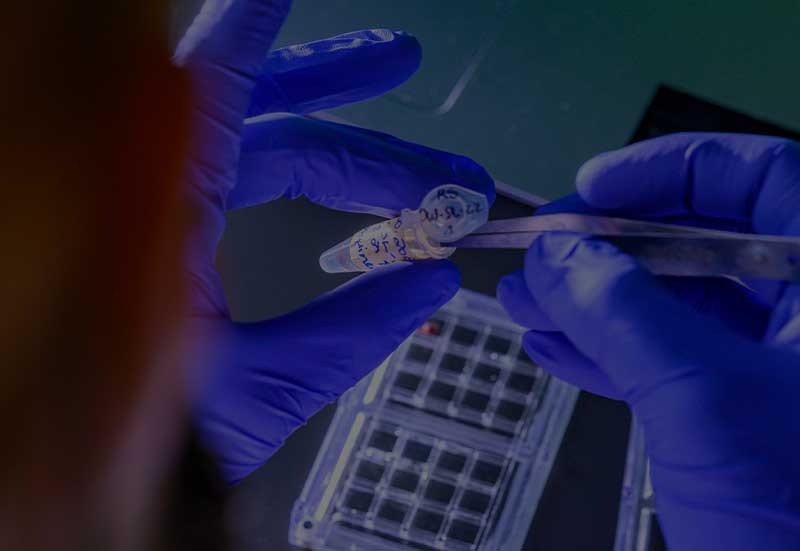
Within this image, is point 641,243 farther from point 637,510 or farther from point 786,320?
point 637,510

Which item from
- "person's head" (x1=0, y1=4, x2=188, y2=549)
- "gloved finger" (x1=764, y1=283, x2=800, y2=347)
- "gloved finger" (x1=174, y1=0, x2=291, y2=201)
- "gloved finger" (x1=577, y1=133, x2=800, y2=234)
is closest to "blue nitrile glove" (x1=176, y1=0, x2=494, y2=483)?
"gloved finger" (x1=174, y1=0, x2=291, y2=201)

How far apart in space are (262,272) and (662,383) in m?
0.78

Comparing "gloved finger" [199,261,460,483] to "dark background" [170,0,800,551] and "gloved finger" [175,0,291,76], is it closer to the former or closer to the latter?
"dark background" [170,0,800,551]

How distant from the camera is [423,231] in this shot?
2.84ft

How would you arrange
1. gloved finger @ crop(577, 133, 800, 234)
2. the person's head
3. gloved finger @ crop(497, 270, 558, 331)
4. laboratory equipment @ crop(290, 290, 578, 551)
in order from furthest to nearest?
1. laboratory equipment @ crop(290, 290, 578, 551)
2. gloved finger @ crop(497, 270, 558, 331)
3. gloved finger @ crop(577, 133, 800, 234)
4. the person's head

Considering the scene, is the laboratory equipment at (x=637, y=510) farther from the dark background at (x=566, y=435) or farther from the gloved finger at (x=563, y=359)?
the gloved finger at (x=563, y=359)

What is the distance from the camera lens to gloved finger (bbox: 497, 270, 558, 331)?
3.07ft

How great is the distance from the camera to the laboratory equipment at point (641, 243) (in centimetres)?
68

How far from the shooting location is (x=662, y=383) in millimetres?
655

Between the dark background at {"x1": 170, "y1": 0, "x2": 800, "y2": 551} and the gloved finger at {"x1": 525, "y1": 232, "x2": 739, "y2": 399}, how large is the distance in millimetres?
429

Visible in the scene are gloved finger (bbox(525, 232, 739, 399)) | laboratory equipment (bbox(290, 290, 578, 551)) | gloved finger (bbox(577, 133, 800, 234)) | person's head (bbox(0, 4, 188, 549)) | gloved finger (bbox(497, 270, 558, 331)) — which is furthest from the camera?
laboratory equipment (bbox(290, 290, 578, 551))

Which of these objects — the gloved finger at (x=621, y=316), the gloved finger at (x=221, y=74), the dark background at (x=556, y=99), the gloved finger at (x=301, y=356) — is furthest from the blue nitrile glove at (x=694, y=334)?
the gloved finger at (x=221, y=74)

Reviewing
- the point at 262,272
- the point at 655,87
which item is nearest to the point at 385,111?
the point at 262,272

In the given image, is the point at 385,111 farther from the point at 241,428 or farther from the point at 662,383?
the point at 662,383
